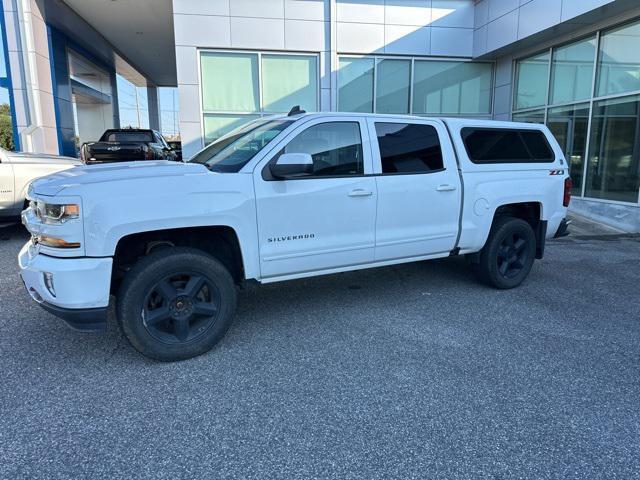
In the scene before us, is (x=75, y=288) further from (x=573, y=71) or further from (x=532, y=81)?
(x=532, y=81)

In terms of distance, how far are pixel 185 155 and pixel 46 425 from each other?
10.0 meters

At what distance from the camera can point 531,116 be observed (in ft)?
40.6

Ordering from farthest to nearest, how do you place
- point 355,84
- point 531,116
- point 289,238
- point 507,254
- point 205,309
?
1. point 355,84
2. point 531,116
3. point 507,254
4. point 289,238
5. point 205,309

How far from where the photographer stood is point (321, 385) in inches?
125

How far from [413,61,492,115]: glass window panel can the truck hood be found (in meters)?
10.8

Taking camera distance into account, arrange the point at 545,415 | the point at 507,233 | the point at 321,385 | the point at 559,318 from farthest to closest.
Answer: the point at 507,233 < the point at 559,318 < the point at 321,385 < the point at 545,415

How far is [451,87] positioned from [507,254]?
944cm

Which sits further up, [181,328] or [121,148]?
[121,148]

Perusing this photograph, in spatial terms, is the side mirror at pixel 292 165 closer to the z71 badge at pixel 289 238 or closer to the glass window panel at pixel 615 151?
the z71 badge at pixel 289 238

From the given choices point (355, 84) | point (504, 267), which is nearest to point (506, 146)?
point (504, 267)

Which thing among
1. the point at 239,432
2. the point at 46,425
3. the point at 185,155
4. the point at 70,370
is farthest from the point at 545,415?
the point at 185,155

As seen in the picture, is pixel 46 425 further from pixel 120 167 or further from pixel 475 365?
pixel 475 365

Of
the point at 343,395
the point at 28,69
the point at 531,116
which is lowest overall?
the point at 343,395

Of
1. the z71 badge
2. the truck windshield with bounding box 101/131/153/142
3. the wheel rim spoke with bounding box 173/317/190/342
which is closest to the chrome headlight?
the wheel rim spoke with bounding box 173/317/190/342
